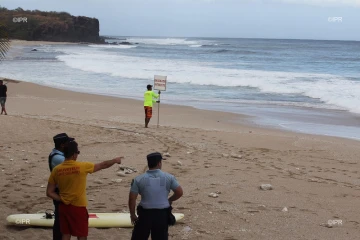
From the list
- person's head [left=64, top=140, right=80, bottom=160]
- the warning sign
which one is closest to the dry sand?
the warning sign

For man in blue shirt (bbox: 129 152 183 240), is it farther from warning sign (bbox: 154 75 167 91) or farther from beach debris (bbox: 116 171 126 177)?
warning sign (bbox: 154 75 167 91)

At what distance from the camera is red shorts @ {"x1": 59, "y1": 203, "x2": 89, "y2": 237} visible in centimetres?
543

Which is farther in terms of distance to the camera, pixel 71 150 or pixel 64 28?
pixel 64 28

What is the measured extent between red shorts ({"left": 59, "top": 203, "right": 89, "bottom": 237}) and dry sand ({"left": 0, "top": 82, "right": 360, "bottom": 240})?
1375 mm

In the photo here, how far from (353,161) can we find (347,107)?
11277 millimetres

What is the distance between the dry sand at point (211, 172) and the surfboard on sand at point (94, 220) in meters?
0.09

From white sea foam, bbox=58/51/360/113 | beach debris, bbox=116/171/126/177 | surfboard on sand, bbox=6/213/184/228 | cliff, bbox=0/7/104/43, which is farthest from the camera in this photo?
cliff, bbox=0/7/104/43

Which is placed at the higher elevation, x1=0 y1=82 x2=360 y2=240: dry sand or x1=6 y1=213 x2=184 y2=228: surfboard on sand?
x1=6 y1=213 x2=184 y2=228: surfboard on sand

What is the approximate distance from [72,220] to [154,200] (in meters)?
0.80

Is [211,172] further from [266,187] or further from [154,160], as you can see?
[154,160]

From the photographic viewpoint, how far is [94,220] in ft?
23.7

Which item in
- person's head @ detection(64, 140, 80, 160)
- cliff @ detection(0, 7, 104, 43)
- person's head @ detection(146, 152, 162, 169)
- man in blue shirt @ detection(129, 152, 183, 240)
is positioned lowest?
cliff @ detection(0, 7, 104, 43)

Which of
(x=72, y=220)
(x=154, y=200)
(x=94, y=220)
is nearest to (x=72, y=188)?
(x=72, y=220)

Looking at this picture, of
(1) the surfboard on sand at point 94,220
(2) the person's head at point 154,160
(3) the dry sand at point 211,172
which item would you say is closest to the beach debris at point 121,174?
(3) the dry sand at point 211,172
